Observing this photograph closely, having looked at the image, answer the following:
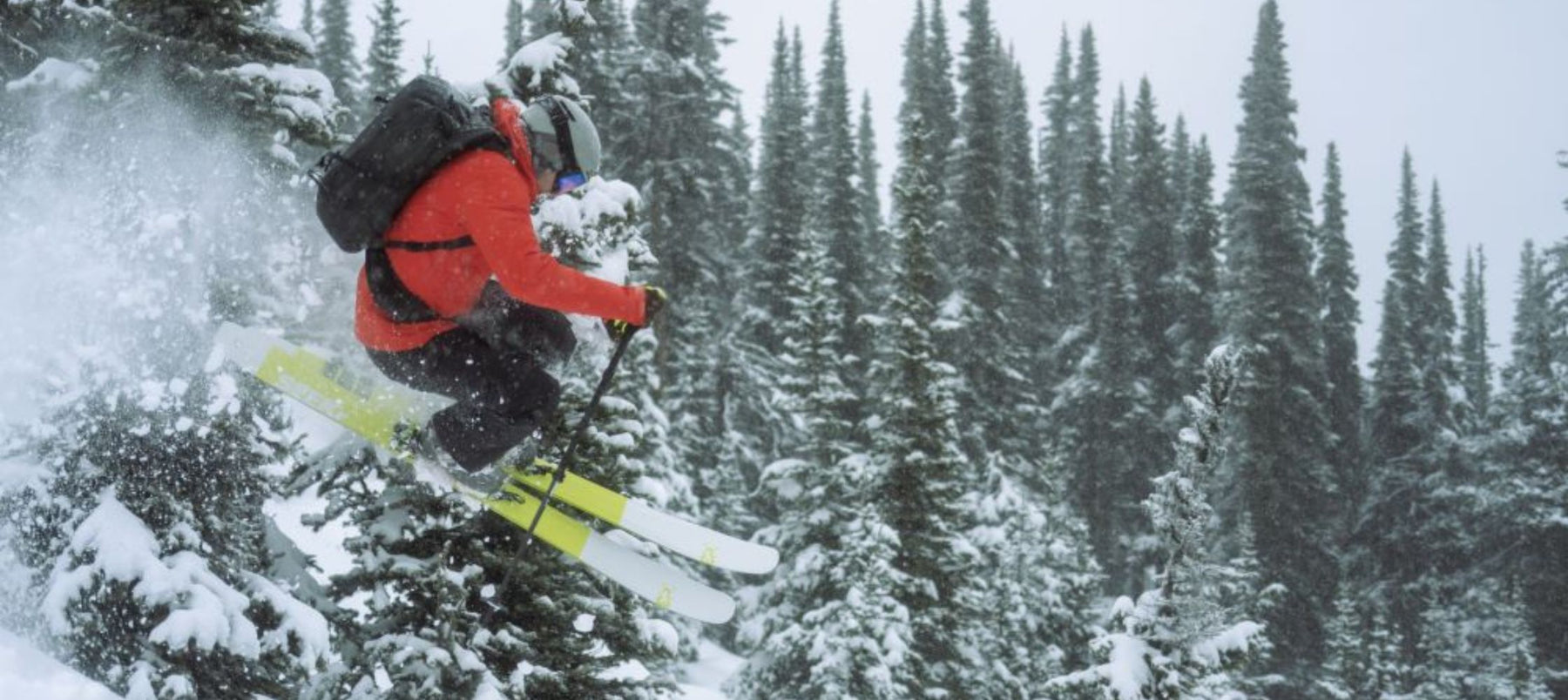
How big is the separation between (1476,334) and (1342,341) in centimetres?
3502

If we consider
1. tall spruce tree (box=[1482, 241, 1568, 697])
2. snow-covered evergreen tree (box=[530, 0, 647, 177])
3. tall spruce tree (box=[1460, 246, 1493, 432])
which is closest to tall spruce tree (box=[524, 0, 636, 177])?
snow-covered evergreen tree (box=[530, 0, 647, 177])

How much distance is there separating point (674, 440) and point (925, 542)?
9.13 meters

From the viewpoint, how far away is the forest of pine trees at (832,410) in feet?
29.8

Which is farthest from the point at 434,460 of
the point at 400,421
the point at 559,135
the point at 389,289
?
the point at 559,135

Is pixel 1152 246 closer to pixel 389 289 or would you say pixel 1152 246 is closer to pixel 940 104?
pixel 940 104

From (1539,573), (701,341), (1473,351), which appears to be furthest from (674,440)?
(1473,351)

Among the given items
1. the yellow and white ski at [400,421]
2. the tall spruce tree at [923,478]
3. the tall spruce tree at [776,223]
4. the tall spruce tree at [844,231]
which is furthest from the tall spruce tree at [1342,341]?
the yellow and white ski at [400,421]

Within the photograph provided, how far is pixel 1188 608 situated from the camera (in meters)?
11.5

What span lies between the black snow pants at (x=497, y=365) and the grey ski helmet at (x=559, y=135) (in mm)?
880

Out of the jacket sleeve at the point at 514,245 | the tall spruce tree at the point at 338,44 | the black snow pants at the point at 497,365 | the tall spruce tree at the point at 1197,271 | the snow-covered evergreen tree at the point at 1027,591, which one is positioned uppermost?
the tall spruce tree at the point at 338,44

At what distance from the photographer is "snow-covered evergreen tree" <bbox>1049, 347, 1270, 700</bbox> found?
1135cm

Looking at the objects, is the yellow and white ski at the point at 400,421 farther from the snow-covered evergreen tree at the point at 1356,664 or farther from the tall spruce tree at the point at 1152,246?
the tall spruce tree at the point at 1152,246

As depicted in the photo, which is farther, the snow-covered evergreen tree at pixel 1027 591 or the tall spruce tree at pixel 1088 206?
the tall spruce tree at pixel 1088 206

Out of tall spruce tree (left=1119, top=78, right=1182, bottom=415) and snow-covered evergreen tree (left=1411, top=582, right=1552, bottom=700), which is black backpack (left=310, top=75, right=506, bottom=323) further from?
tall spruce tree (left=1119, top=78, right=1182, bottom=415)
